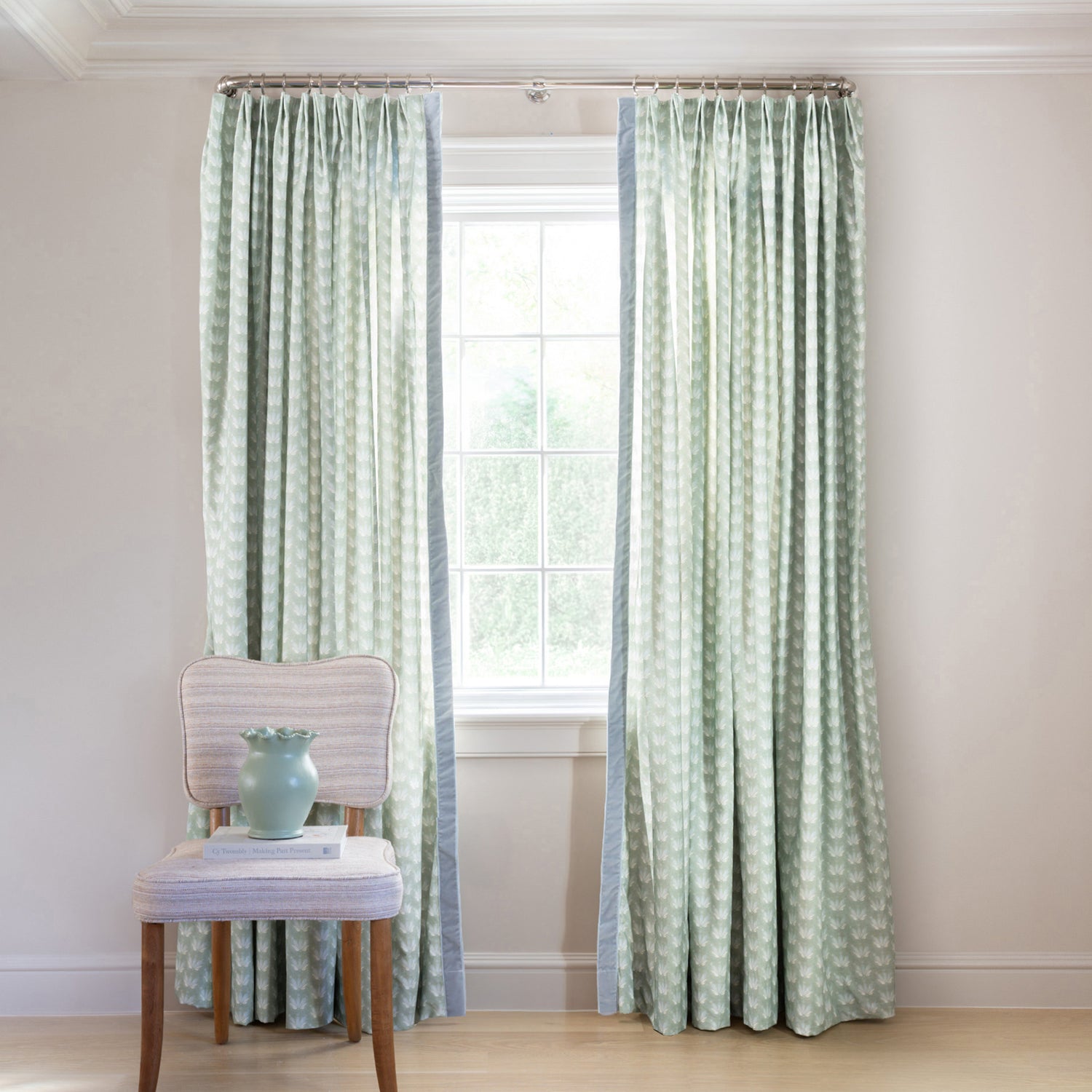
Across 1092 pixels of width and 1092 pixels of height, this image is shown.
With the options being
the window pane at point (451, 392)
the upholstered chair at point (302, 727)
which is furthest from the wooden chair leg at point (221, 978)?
the window pane at point (451, 392)

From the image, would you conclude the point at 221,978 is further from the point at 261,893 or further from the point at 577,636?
the point at 577,636

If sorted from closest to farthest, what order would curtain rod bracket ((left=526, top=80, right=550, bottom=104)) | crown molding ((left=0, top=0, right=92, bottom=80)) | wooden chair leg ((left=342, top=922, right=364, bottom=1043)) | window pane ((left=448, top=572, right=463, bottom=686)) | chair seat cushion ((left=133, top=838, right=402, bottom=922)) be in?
chair seat cushion ((left=133, top=838, right=402, bottom=922)) → wooden chair leg ((left=342, top=922, right=364, bottom=1043)) → crown molding ((left=0, top=0, right=92, bottom=80)) → curtain rod bracket ((left=526, top=80, right=550, bottom=104)) → window pane ((left=448, top=572, right=463, bottom=686))

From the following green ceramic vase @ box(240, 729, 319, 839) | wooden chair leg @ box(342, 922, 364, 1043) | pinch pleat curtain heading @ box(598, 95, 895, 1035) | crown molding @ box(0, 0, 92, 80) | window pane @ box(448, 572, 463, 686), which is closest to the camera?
green ceramic vase @ box(240, 729, 319, 839)

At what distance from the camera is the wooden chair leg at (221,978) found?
7.61 ft

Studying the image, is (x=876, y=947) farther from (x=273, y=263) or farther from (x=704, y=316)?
(x=273, y=263)

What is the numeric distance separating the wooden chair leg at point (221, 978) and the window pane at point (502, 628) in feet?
2.84

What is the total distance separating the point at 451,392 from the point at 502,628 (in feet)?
2.21

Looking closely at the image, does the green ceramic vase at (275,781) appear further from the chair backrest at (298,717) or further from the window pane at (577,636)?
the window pane at (577,636)

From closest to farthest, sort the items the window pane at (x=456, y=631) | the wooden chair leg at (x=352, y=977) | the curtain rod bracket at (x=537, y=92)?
the wooden chair leg at (x=352, y=977) < the curtain rod bracket at (x=537, y=92) < the window pane at (x=456, y=631)

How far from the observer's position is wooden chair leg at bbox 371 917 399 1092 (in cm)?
200

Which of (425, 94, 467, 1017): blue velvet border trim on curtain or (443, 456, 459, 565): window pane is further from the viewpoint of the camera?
(443, 456, 459, 565): window pane

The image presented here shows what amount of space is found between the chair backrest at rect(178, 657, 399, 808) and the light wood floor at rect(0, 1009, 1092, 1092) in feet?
1.93

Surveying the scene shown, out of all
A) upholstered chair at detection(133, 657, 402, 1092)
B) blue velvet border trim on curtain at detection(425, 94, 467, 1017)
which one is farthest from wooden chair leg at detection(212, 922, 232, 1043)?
blue velvet border trim on curtain at detection(425, 94, 467, 1017)

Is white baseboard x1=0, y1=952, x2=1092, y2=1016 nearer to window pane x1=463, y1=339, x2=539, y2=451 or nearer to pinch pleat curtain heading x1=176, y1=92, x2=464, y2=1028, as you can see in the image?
pinch pleat curtain heading x1=176, y1=92, x2=464, y2=1028
